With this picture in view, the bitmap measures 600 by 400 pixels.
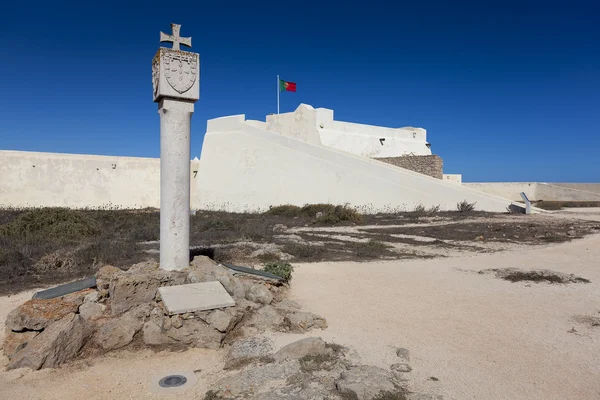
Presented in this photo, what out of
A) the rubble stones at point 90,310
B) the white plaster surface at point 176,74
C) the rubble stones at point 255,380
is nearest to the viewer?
the rubble stones at point 255,380

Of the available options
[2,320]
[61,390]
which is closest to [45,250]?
[2,320]

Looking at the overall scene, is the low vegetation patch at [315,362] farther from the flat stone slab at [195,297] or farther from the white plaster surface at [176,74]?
the white plaster surface at [176,74]

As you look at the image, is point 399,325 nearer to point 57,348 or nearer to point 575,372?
point 575,372

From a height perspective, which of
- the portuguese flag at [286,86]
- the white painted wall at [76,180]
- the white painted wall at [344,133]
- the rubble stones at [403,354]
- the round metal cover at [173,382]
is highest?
the portuguese flag at [286,86]

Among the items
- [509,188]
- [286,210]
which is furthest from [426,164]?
[509,188]

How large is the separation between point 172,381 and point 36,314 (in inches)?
68.4

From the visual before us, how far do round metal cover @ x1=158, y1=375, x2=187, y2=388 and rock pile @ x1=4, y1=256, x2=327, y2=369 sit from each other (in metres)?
0.59

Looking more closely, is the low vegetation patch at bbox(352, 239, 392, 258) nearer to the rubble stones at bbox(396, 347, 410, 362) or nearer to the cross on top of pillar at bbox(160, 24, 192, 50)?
the rubble stones at bbox(396, 347, 410, 362)

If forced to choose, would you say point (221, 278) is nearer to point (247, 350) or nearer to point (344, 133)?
point (247, 350)

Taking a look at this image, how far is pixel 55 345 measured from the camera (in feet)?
11.9

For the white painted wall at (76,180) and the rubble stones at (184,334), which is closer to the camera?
the rubble stones at (184,334)

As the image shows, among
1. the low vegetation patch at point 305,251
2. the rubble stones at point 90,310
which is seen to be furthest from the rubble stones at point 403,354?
the low vegetation patch at point 305,251

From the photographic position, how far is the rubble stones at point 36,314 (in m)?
3.99

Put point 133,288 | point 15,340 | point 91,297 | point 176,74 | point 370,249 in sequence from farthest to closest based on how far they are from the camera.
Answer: point 370,249 < point 176,74 < point 91,297 < point 133,288 < point 15,340
